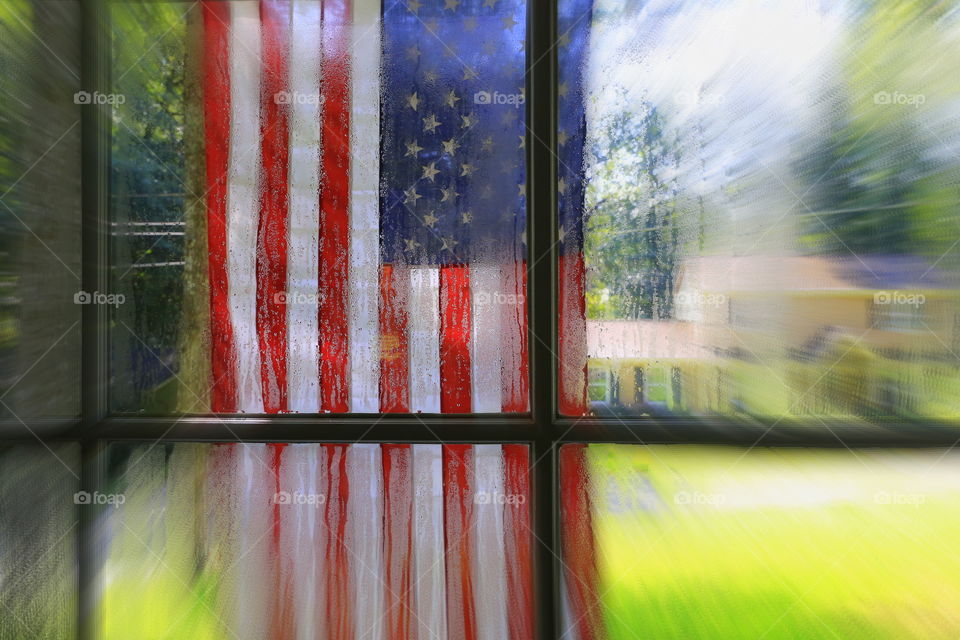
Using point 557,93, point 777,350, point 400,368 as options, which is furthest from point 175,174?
point 777,350

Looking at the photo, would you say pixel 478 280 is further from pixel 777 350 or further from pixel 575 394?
pixel 777 350

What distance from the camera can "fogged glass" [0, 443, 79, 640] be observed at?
1240 millimetres

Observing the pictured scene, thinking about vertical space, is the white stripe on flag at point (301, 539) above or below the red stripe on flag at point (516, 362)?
below

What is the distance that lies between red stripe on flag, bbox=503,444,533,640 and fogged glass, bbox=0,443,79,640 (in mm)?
1233

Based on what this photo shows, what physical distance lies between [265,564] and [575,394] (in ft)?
3.36

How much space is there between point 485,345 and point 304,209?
0.65 meters

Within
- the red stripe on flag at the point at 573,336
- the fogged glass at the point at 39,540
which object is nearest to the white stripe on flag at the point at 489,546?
the red stripe on flag at the point at 573,336

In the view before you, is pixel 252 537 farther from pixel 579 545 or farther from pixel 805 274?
pixel 805 274

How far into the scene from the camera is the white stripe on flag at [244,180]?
129 cm

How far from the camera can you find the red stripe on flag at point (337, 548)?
1301mm

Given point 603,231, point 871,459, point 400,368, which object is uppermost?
point 603,231

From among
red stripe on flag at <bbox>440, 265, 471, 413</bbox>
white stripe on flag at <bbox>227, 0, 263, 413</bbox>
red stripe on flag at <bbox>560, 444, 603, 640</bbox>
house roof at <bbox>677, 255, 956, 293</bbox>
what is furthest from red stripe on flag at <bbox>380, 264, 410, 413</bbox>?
house roof at <bbox>677, 255, 956, 293</bbox>

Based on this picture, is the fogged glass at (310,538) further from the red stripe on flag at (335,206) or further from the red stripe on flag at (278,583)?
the red stripe on flag at (335,206)

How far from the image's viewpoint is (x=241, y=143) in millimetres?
1298
